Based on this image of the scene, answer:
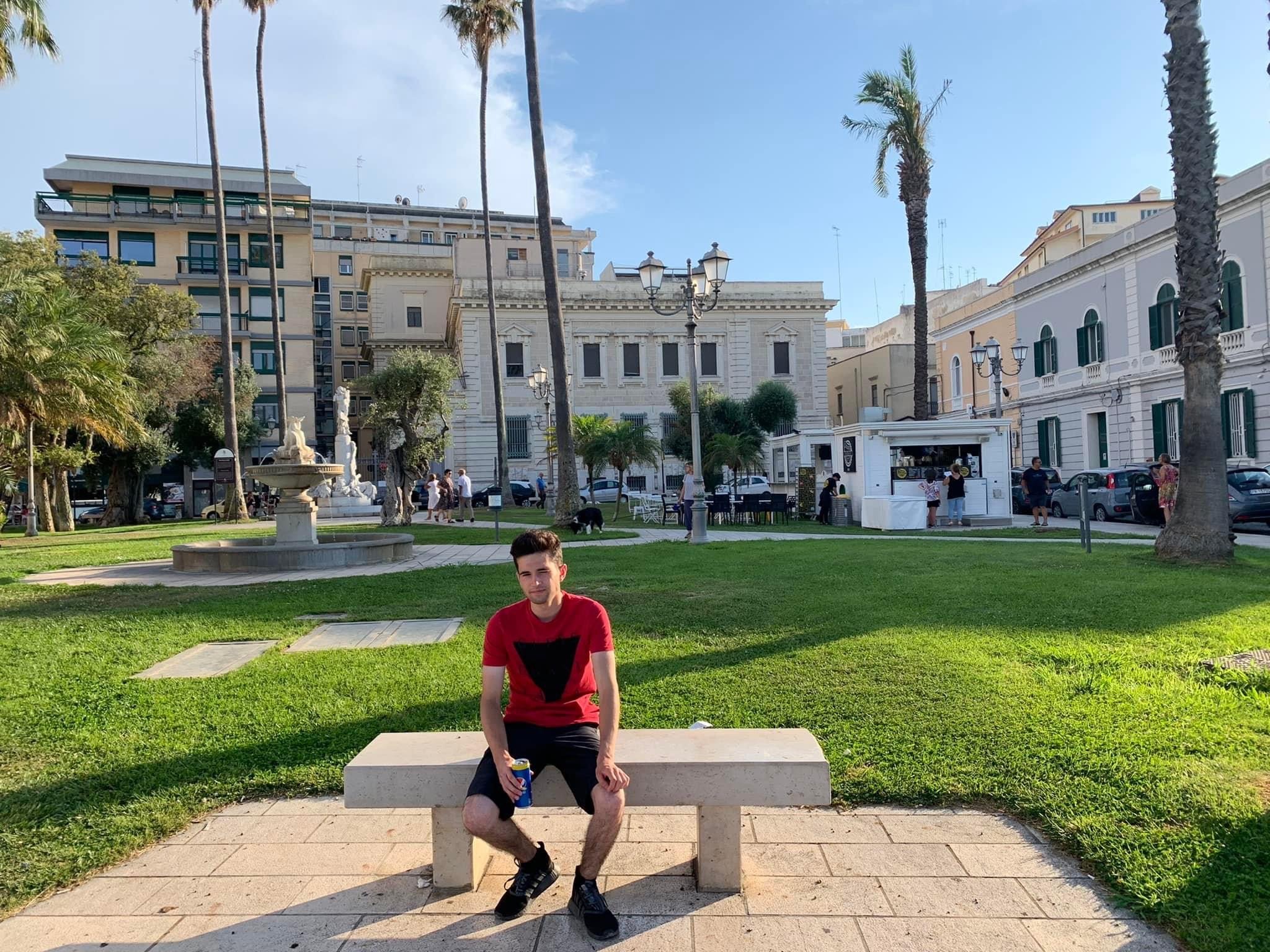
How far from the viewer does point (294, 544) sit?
13.9m

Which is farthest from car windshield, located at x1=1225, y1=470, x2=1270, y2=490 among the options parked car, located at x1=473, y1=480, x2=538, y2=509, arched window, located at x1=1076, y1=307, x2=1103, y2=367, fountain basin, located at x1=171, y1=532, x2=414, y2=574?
parked car, located at x1=473, y1=480, x2=538, y2=509

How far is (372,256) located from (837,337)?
32.8 metres

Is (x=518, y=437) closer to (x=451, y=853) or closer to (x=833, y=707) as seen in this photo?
(x=833, y=707)

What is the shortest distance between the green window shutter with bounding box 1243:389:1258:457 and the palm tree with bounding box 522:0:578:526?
1801 centimetres

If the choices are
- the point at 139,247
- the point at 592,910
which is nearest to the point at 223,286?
the point at 139,247

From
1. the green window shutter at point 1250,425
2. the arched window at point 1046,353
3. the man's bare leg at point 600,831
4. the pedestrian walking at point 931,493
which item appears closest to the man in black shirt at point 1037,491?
the pedestrian walking at point 931,493

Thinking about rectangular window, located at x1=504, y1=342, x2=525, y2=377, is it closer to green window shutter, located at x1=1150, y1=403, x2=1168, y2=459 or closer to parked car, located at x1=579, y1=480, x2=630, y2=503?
parked car, located at x1=579, y1=480, x2=630, y2=503

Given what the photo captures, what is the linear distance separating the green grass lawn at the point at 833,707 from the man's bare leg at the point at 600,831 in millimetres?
1343

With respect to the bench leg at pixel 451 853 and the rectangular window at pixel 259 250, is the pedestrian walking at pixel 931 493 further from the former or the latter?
the rectangular window at pixel 259 250

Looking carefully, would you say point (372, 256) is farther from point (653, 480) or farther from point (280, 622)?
point (280, 622)

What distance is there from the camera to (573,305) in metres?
44.3

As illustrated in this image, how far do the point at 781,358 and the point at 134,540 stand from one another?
32659 millimetres

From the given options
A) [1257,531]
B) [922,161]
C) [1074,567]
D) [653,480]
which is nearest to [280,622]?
[1074,567]

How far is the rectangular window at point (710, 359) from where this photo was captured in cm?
4569
